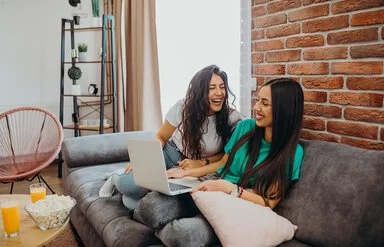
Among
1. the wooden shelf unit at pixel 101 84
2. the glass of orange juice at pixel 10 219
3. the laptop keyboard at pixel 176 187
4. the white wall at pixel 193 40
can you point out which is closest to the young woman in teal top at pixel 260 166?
the laptop keyboard at pixel 176 187

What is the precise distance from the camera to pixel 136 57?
3.87 metres

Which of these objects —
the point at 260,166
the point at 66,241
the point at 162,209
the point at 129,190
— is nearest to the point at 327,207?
the point at 260,166

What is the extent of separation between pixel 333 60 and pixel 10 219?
1614 mm

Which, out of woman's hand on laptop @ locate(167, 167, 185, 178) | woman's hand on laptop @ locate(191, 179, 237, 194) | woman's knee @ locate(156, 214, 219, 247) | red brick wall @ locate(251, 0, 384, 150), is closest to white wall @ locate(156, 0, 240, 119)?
red brick wall @ locate(251, 0, 384, 150)

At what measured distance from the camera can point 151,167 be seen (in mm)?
1600

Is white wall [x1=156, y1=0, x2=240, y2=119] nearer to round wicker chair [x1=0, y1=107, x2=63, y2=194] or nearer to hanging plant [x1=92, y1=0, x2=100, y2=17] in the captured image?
hanging plant [x1=92, y1=0, x2=100, y2=17]

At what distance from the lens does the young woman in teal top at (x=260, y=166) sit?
145cm

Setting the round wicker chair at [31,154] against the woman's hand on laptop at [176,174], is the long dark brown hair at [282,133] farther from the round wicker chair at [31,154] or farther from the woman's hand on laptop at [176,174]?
the round wicker chair at [31,154]

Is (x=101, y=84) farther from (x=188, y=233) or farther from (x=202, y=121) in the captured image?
(x=188, y=233)

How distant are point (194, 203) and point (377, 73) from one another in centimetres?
95

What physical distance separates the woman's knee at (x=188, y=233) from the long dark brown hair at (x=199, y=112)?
68cm

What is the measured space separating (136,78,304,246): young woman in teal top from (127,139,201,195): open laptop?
5cm

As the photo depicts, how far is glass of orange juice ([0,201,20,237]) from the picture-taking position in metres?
1.59

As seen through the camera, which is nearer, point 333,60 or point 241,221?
point 241,221
